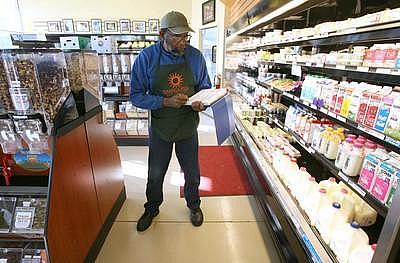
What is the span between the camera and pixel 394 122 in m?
1.17

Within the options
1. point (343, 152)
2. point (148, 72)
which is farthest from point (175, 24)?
point (343, 152)

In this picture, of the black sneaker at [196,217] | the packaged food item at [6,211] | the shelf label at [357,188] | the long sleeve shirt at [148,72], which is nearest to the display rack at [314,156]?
the shelf label at [357,188]

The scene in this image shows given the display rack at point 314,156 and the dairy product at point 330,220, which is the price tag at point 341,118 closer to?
the display rack at point 314,156

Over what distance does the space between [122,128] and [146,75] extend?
258 centimetres

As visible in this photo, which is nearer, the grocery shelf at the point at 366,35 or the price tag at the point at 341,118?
the grocery shelf at the point at 366,35

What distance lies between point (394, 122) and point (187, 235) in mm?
1781

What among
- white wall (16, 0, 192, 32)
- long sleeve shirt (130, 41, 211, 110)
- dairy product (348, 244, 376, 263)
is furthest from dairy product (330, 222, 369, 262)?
white wall (16, 0, 192, 32)

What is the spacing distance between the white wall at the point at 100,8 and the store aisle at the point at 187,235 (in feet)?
22.1

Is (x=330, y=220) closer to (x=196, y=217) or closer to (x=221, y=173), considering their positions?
(x=196, y=217)

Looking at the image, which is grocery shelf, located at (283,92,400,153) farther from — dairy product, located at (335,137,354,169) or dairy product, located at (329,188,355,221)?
dairy product, located at (329,188,355,221)

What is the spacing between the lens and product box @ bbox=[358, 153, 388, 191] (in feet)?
4.17

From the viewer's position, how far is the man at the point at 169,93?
1.97m

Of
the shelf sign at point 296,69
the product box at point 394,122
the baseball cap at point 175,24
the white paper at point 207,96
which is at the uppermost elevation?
the baseball cap at point 175,24

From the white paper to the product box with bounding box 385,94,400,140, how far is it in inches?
42.1
